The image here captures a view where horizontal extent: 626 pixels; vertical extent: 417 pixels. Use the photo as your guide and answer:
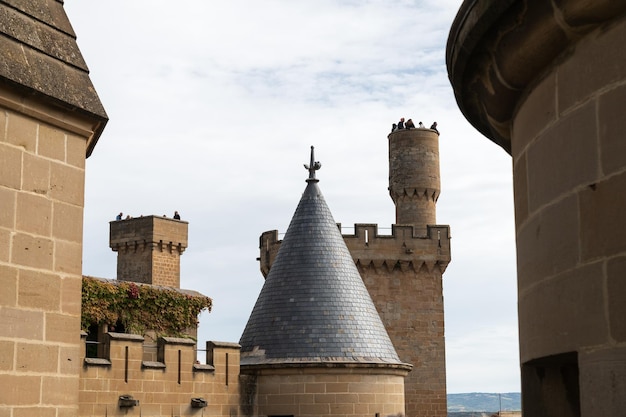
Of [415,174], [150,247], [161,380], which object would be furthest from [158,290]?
[150,247]

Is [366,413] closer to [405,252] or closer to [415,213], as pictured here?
[405,252]

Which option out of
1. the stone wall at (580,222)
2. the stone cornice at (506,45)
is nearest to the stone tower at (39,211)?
the stone cornice at (506,45)

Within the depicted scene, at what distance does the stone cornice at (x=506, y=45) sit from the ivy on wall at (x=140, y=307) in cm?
1750

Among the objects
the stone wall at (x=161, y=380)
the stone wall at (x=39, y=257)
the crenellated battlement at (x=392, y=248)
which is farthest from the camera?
the crenellated battlement at (x=392, y=248)

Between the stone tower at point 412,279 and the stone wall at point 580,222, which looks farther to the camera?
the stone tower at point 412,279

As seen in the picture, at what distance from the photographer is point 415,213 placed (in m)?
34.2

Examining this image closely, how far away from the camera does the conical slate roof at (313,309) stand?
621 inches

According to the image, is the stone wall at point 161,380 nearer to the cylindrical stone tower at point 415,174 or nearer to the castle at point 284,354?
the castle at point 284,354

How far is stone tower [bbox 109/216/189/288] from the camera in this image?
127ft

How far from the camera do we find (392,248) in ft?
105

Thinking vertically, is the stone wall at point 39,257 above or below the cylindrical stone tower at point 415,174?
below

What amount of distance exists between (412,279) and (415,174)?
4064 mm

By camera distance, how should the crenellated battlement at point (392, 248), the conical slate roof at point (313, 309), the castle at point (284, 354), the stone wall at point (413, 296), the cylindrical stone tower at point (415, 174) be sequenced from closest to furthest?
the castle at point (284, 354) → the conical slate roof at point (313, 309) → the stone wall at point (413, 296) → the crenellated battlement at point (392, 248) → the cylindrical stone tower at point (415, 174)

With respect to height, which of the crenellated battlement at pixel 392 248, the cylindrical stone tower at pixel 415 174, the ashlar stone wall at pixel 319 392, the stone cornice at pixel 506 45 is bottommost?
the ashlar stone wall at pixel 319 392
